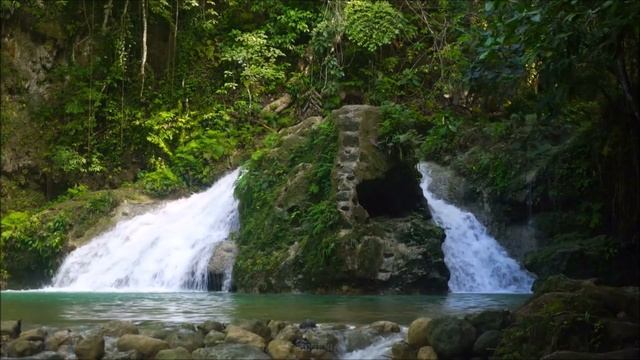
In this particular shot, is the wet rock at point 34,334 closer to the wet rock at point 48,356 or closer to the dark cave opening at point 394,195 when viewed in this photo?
the wet rock at point 48,356

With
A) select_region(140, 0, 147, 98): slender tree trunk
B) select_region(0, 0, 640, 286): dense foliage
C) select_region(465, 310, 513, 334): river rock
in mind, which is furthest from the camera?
select_region(140, 0, 147, 98): slender tree trunk

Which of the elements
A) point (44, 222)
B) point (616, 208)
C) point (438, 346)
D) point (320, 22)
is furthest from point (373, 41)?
point (438, 346)

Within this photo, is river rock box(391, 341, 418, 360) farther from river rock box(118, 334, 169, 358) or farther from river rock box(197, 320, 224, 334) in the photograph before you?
river rock box(118, 334, 169, 358)

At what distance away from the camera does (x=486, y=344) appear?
3820 mm

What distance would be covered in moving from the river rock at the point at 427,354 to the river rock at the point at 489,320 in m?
0.31

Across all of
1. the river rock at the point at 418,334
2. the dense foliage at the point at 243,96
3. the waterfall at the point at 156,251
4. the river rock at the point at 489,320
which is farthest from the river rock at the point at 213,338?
the waterfall at the point at 156,251

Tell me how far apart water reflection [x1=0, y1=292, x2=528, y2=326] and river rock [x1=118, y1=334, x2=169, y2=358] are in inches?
23.9

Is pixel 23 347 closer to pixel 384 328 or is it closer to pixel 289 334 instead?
pixel 289 334

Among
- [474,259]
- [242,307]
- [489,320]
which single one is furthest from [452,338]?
[474,259]

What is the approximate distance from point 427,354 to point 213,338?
122 centimetres

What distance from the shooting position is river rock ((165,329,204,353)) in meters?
3.85

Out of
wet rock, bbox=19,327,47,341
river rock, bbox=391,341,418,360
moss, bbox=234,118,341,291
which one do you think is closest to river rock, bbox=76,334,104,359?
wet rock, bbox=19,327,47,341

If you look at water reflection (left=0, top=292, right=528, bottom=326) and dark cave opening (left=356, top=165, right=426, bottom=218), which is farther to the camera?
dark cave opening (left=356, top=165, right=426, bottom=218)

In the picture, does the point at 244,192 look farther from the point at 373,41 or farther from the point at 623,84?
the point at 623,84
